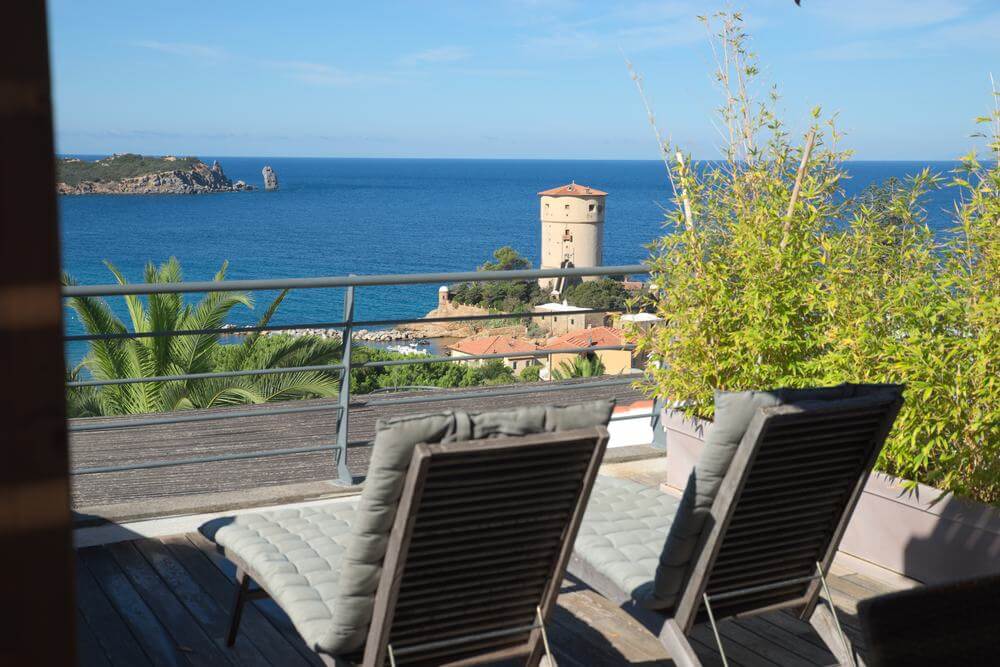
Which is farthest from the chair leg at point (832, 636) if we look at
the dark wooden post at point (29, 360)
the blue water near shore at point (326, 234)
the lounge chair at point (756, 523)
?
the blue water near shore at point (326, 234)

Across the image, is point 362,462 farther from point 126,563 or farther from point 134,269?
point 134,269

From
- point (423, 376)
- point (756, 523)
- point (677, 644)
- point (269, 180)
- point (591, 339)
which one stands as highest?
point (756, 523)

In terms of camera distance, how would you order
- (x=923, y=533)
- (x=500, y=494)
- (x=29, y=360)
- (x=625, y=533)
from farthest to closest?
(x=923, y=533) < (x=625, y=533) < (x=500, y=494) < (x=29, y=360)

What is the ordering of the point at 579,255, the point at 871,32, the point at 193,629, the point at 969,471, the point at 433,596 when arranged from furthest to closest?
the point at 579,255, the point at 871,32, the point at 969,471, the point at 193,629, the point at 433,596

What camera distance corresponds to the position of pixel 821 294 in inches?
156

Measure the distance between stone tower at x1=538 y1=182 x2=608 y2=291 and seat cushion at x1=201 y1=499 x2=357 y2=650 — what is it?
213ft

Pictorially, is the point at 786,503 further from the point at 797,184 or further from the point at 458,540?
the point at 797,184

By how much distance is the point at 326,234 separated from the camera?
8919cm

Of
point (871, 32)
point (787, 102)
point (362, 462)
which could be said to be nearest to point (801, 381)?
point (787, 102)

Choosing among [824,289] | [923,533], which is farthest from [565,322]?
[923,533]

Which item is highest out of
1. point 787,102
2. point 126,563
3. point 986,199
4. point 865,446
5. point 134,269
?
point 787,102

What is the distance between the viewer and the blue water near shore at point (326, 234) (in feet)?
236

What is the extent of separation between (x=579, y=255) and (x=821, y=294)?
64.4 meters

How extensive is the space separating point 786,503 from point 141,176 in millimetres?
110410
